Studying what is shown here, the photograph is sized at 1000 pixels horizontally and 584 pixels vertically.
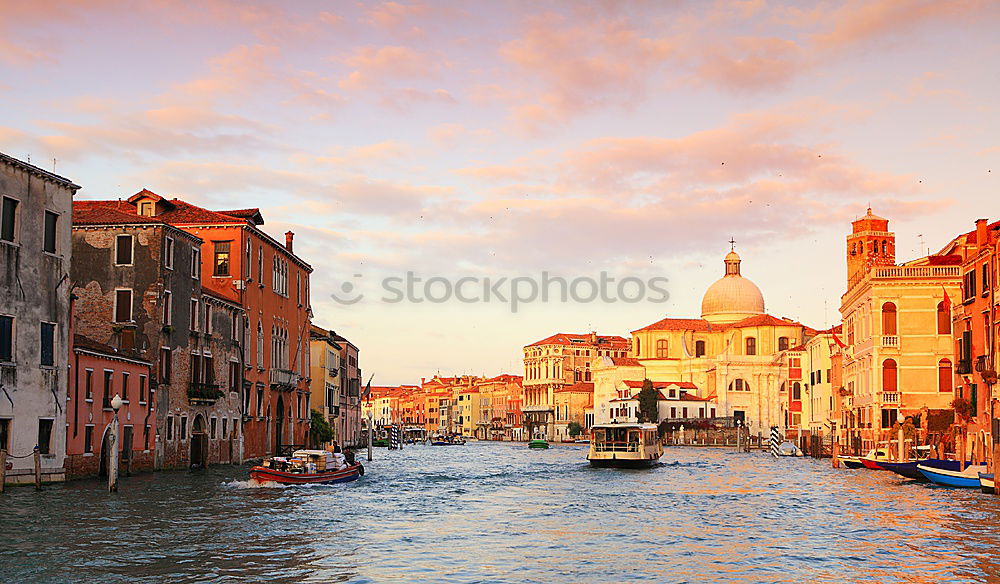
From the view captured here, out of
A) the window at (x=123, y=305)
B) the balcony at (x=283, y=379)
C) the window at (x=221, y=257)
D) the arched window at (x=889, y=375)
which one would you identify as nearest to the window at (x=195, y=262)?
the window at (x=123, y=305)

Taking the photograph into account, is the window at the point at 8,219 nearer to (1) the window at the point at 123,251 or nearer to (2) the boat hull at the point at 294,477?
(1) the window at the point at 123,251

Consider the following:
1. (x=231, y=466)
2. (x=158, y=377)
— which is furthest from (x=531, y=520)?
(x=231, y=466)

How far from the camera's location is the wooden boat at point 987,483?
103 ft

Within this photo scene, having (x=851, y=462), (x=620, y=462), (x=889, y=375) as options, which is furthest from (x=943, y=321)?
(x=620, y=462)

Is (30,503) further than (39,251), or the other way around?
(39,251)

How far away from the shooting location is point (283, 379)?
54.6 meters

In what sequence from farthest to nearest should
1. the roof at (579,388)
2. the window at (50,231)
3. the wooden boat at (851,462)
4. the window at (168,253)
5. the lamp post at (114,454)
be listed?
the roof at (579,388), the wooden boat at (851,462), the window at (168,253), the window at (50,231), the lamp post at (114,454)

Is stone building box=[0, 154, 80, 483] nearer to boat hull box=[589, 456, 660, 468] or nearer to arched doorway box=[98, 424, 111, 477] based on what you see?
arched doorway box=[98, 424, 111, 477]

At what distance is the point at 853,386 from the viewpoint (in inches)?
2537

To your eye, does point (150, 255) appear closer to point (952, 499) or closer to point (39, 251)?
point (39, 251)

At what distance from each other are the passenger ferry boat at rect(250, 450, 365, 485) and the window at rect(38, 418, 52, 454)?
20.7 feet

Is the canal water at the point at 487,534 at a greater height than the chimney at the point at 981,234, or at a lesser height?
lesser

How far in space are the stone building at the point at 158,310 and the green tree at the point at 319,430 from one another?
68.4ft

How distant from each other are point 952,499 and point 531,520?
1264cm
